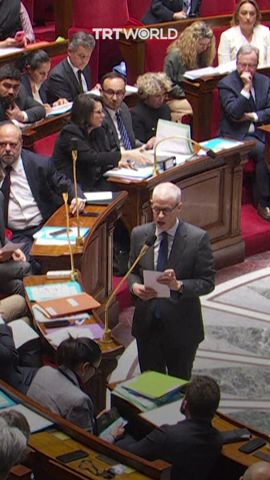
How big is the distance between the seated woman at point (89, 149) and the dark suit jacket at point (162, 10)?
2380mm

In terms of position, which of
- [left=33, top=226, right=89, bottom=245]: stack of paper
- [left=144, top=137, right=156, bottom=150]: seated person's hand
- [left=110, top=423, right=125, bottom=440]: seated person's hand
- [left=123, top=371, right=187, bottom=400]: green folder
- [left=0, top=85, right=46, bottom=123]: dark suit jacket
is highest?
[left=0, top=85, right=46, bottom=123]: dark suit jacket

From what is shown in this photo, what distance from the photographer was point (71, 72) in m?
6.94

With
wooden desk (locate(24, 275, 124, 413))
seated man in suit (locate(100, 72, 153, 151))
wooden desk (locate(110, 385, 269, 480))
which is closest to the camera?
wooden desk (locate(110, 385, 269, 480))

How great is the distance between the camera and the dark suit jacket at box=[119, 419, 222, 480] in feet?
10.9

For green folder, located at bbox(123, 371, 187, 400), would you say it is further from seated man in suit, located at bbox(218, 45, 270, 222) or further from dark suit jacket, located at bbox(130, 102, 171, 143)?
seated man in suit, located at bbox(218, 45, 270, 222)

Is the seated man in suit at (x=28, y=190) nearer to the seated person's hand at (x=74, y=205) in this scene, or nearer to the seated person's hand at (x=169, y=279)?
the seated person's hand at (x=74, y=205)

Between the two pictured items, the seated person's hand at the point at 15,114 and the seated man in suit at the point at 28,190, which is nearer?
the seated man in suit at the point at 28,190

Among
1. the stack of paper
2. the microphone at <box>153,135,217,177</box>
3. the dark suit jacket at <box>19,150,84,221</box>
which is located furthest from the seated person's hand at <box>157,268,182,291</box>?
the microphone at <box>153,135,217,177</box>

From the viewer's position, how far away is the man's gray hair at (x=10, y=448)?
2.86m

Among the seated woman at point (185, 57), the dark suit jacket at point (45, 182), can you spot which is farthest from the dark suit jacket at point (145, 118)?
the dark suit jacket at point (45, 182)

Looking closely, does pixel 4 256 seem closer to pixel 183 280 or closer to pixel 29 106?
pixel 183 280

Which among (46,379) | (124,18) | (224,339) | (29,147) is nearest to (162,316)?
(46,379)

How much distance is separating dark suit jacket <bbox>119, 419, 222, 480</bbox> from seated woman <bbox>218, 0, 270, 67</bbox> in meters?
4.87

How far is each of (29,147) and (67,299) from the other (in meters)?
1.70
